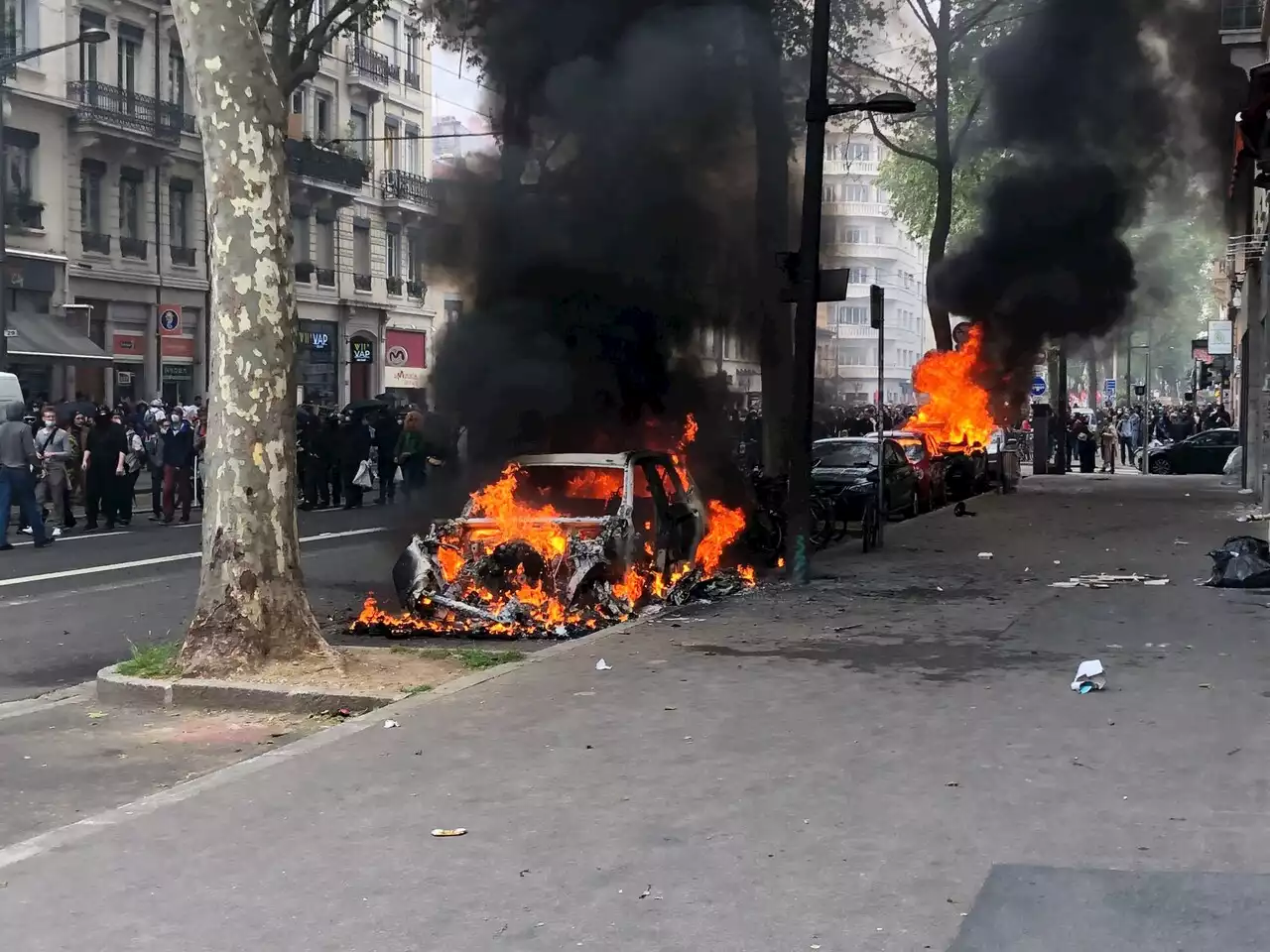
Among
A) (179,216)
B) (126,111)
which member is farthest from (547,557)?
(179,216)

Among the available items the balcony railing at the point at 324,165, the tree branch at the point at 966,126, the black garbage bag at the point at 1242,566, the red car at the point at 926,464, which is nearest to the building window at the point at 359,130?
the balcony railing at the point at 324,165

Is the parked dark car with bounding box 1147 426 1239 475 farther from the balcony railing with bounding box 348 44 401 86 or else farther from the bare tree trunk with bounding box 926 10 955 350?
the balcony railing with bounding box 348 44 401 86

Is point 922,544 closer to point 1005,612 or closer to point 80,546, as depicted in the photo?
point 1005,612

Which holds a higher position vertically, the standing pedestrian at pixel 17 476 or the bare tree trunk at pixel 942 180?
the bare tree trunk at pixel 942 180

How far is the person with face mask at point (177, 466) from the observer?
1923cm

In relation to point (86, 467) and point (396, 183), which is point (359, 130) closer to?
point (396, 183)

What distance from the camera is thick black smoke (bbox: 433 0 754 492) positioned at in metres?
12.9

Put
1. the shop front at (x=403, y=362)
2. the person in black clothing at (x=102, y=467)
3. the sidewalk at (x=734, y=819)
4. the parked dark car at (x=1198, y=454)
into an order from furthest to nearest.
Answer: the shop front at (x=403, y=362) < the parked dark car at (x=1198, y=454) < the person in black clothing at (x=102, y=467) < the sidewalk at (x=734, y=819)

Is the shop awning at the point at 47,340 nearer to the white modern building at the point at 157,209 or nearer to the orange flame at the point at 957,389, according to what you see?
the white modern building at the point at 157,209

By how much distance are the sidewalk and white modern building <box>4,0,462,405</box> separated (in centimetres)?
1560

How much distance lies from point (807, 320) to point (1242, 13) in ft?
50.0

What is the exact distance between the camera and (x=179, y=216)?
1289 inches

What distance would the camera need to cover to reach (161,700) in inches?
297

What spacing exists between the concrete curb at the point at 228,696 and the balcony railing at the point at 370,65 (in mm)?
32052
